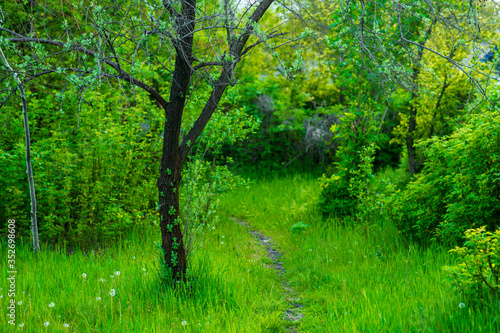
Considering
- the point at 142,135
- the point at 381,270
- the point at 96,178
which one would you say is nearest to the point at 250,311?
the point at 381,270

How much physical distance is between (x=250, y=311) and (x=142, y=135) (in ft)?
13.2

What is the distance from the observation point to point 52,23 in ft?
23.7

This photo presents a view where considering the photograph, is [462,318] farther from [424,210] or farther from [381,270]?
[424,210]

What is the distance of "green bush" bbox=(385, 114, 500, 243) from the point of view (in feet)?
14.8

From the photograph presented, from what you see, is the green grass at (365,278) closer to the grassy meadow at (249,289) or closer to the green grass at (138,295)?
the grassy meadow at (249,289)

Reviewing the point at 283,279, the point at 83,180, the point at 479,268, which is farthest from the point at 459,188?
the point at 83,180

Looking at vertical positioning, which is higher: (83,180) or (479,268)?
(83,180)

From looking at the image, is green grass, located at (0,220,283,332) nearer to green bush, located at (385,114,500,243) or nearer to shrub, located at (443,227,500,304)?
shrub, located at (443,227,500,304)

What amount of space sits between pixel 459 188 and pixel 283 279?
2525 mm

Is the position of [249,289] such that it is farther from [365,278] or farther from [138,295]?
[365,278]

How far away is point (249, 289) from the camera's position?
4.54m

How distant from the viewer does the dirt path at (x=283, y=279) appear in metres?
4.18

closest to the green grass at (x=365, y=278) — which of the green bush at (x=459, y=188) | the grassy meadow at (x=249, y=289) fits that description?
the grassy meadow at (x=249, y=289)

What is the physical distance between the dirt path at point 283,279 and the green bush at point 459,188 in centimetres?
187
